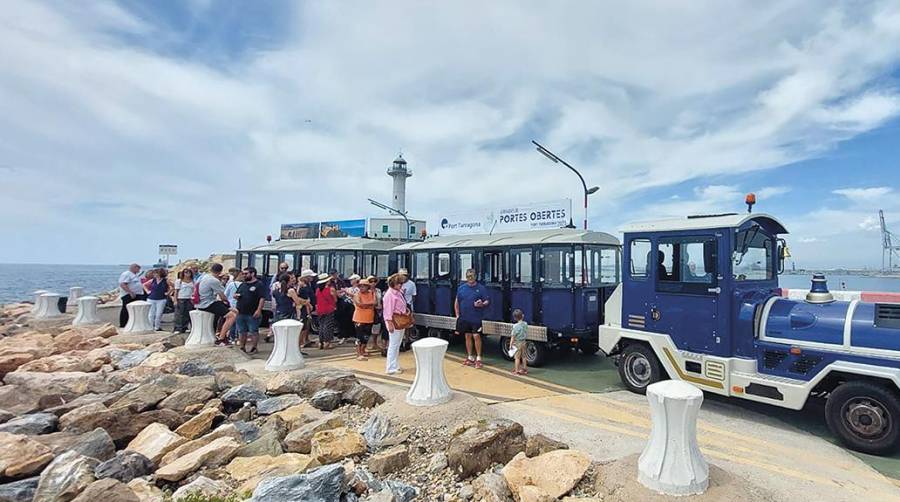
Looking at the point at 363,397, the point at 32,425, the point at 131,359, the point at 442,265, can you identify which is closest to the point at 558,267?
the point at 442,265

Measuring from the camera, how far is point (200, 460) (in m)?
4.86

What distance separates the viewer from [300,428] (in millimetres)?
5371

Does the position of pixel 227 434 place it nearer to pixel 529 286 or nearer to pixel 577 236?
pixel 529 286

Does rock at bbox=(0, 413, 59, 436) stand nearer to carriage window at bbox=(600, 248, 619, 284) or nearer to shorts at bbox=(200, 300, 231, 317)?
shorts at bbox=(200, 300, 231, 317)

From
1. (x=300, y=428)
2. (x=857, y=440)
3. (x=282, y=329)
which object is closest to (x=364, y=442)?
(x=300, y=428)

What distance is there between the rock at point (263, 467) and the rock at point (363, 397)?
1.38 m

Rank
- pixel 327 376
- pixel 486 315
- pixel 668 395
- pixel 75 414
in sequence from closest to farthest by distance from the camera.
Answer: pixel 668 395
pixel 75 414
pixel 327 376
pixel 486 315

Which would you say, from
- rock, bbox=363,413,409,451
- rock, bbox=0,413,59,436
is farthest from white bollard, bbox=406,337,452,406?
rock, bbox=0,413,59,436

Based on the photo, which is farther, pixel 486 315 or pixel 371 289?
pixel 486 315

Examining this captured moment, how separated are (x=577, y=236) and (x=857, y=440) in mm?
4944

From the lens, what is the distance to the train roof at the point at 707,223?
6242mm

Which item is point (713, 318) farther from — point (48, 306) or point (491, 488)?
point (48, 306)

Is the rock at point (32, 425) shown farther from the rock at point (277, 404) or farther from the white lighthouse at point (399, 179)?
the white lighthouse at point (399, 179)

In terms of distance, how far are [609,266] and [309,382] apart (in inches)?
241
